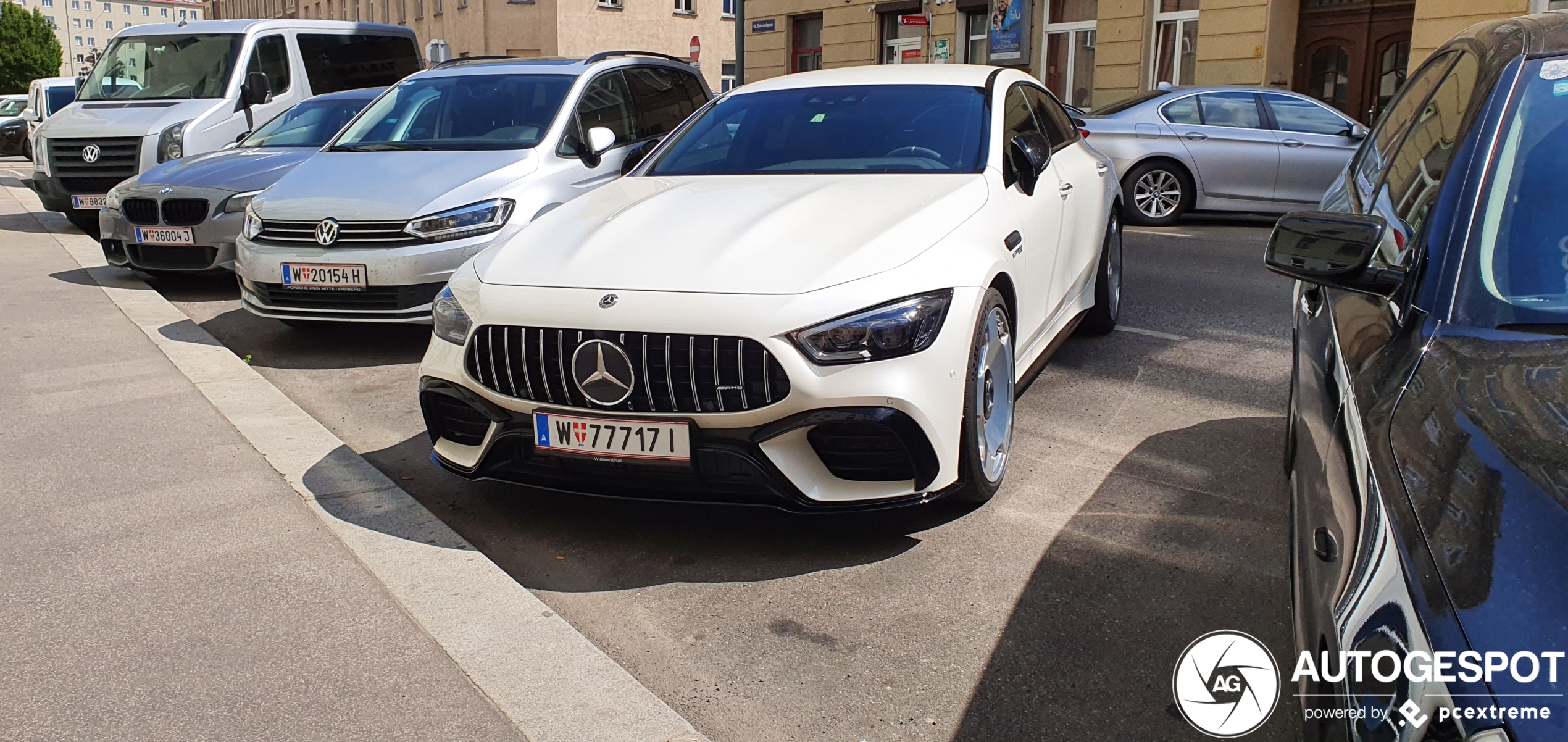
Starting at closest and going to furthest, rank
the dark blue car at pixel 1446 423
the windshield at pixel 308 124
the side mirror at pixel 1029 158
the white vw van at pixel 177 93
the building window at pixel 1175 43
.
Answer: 1. the dark blue car at pixel 1446 423
2. the side mirror at pixel 1029 158
3. the windshield at pixel 308 124
4. the white vw van at pixel 177 93
5. the building window at pixel 1175 43

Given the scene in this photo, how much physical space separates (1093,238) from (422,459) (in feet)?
10.5

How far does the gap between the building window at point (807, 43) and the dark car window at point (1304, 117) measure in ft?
53.4

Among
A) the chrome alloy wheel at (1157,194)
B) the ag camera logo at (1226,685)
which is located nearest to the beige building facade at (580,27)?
the chrome alloy wheel at (1157,194)

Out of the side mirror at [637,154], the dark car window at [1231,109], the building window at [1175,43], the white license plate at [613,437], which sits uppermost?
the building window at [1175,43]

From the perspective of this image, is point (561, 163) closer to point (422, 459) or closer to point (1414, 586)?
point (422, 459)

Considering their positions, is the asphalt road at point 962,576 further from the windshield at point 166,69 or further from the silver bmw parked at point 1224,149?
the windshield at point 166,69

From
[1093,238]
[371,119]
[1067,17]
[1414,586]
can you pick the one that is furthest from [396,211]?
[1067,17]

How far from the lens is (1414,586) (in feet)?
5.02

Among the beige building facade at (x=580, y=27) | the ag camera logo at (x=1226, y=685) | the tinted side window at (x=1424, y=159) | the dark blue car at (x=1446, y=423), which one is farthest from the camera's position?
the beige building facade at (x=580, y=27)

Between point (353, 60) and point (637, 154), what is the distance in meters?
7.07

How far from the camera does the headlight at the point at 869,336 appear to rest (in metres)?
3.53

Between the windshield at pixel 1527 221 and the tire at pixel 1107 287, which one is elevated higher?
the windshield at pixel 1527 221

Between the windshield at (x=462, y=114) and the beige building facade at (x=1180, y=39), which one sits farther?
the beige building facade at (x=1180, y=39)

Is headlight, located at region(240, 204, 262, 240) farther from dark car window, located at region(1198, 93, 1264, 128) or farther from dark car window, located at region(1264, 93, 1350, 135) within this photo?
dark car window, located at region(1264, 93, 1350, 135)
